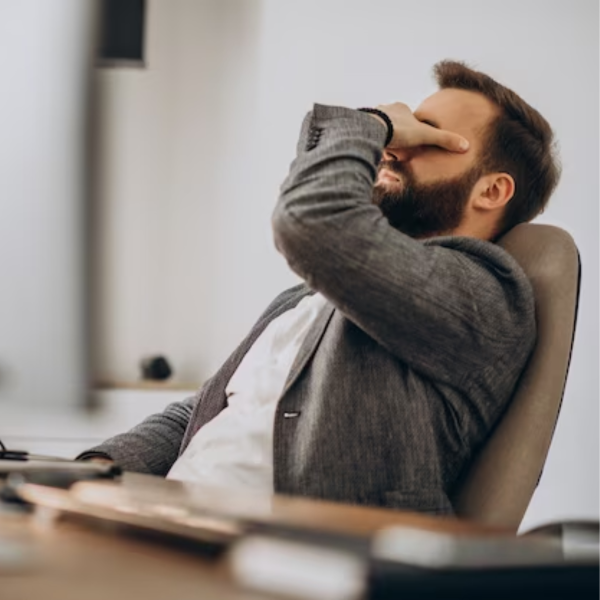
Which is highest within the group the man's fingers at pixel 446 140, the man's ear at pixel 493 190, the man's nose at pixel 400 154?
the man's fingers at pixel 446 140

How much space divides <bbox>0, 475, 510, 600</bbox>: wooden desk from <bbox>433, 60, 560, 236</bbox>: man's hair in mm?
1054

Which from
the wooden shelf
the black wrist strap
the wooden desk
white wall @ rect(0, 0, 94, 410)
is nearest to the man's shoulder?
the black wrist strap

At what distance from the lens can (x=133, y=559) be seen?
1.62ft

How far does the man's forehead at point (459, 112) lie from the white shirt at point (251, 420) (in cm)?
33

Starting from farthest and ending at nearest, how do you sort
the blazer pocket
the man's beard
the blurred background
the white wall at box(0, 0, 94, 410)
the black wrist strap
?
1. the blurred background
2. the man's beard
3. the black wrist strap
4. the blazer pocket
5. the white wall at box(0, 0, 94, 410)

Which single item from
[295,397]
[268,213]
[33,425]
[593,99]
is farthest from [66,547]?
[593,99]

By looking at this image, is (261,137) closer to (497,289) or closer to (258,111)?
(258,111)

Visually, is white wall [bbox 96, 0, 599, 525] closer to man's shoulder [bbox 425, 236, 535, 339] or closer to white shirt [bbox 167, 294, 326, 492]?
white shirt [bbox 167, 294, 326, 492]

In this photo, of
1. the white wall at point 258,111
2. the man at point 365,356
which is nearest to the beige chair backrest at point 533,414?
the man at point 365,356

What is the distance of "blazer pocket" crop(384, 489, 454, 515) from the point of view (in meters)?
1.24

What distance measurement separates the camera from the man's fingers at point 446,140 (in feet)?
5.10

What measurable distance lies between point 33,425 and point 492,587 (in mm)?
195

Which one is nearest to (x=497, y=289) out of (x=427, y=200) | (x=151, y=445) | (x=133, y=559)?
(x=427, y=200)

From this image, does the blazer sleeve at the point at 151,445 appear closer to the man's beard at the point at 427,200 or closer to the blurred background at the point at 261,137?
the man's beard at the point at 427,200
